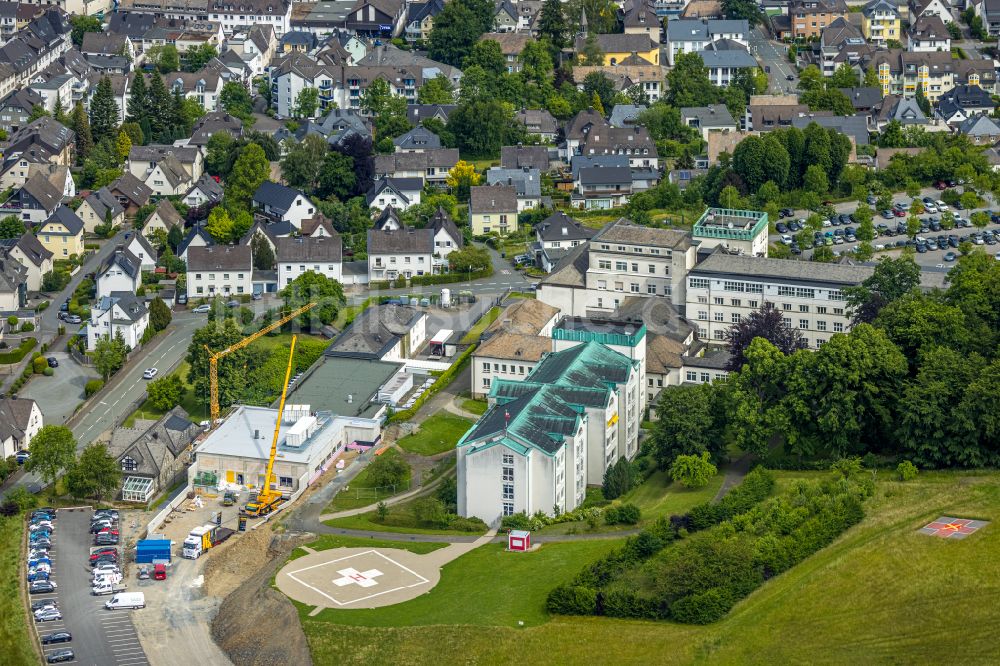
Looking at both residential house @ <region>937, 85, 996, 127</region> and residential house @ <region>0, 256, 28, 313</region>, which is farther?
residential house @ <region>937, 85, 996, 127</region>

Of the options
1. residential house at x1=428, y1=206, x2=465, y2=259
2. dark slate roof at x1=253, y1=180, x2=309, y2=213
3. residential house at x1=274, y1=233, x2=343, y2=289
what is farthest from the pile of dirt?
dark slate roof at x1=253, y1=180, x2=309, y2=213

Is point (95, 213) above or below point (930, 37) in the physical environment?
below

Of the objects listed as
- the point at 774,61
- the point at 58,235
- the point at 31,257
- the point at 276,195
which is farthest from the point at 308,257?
the point at 774,61

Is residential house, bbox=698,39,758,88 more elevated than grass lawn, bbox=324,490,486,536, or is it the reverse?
residential house, bbox=698,39,758,88

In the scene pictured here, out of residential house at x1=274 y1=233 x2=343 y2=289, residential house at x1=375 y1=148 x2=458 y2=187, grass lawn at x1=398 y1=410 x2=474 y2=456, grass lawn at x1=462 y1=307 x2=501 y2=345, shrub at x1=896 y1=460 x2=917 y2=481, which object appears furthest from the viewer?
residential house at x1=375 y1=148 x2=458 y2=187

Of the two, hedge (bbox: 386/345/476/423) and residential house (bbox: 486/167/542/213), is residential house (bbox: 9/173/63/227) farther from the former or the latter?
hedge (bbox: 386/345/476/423)

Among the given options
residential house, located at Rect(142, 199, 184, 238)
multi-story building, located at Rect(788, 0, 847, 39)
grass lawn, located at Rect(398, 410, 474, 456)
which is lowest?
grass lawn, located at Rect(398, 410, 474, 456)

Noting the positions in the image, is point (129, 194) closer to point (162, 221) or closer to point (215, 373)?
point (162, 221)

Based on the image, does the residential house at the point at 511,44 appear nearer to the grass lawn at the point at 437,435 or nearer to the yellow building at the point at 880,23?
the yellow building at the point at 880,23
